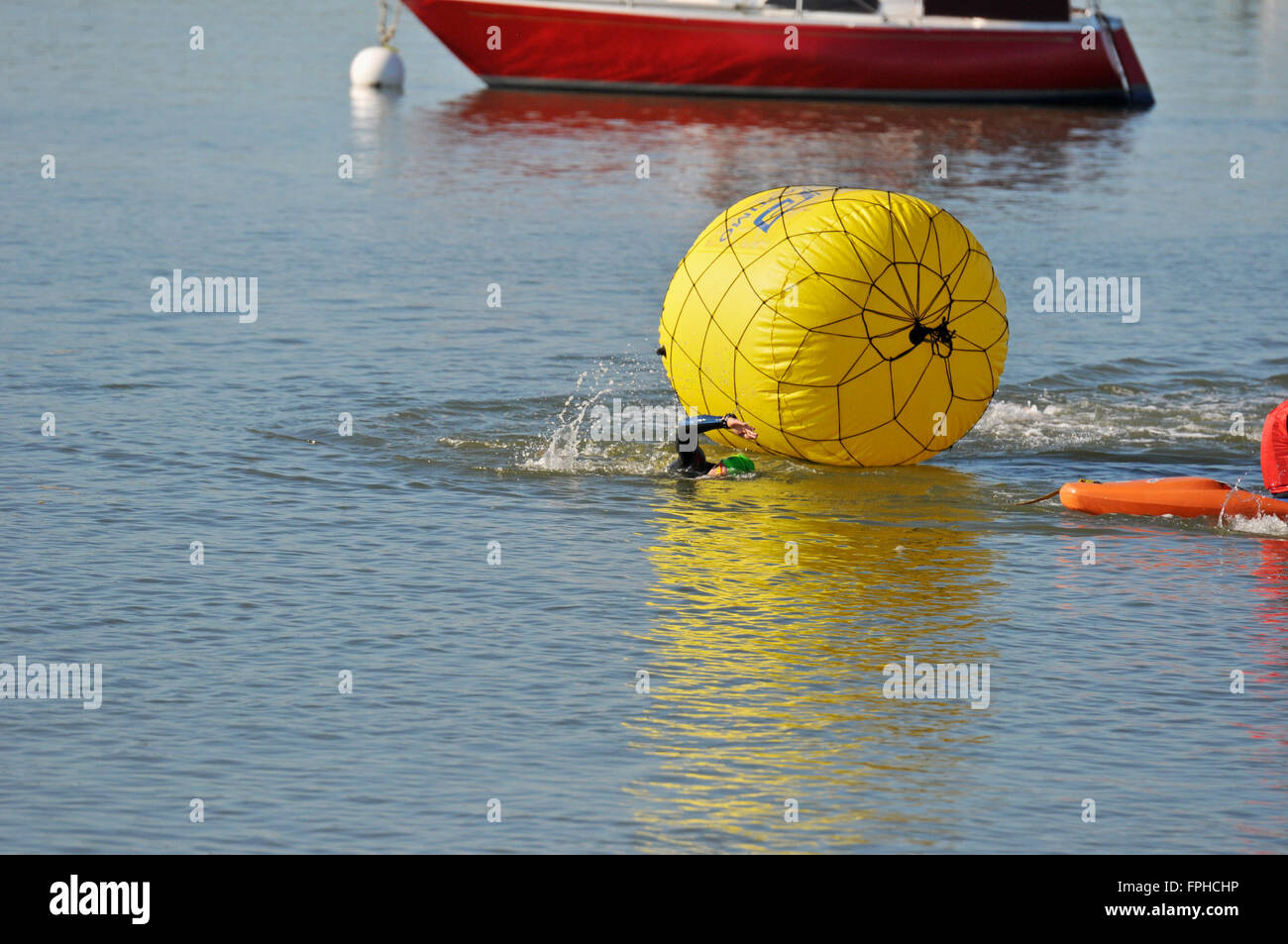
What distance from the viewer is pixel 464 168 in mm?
33844

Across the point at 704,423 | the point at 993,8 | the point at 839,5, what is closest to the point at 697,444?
the point at 704,423

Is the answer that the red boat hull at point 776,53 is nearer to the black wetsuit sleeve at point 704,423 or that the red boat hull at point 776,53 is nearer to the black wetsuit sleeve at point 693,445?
the black wetsuit sleeve at point 693,445

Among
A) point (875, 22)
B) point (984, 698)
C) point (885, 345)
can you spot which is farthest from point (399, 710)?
point (875, 22)

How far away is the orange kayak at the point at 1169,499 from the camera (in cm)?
1510

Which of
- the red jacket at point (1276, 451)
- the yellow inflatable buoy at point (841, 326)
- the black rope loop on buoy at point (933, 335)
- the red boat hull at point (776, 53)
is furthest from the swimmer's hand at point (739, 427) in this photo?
the red boat hull at point (776, 53)

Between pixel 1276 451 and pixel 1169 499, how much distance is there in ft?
3.16

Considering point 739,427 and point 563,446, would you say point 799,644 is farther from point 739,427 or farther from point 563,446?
point 563,446

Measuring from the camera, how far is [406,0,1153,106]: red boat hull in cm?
4228

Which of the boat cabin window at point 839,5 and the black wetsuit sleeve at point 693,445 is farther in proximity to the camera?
the boat cabin window at point 839,5

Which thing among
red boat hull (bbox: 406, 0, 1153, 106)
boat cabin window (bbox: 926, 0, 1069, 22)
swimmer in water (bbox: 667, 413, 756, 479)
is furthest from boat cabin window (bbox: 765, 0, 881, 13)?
swimmer in water (bbox: 667, 413, 756, 479)

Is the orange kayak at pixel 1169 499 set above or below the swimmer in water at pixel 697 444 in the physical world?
below

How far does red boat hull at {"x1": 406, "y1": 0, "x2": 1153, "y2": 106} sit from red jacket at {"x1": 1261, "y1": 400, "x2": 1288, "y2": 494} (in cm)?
2870

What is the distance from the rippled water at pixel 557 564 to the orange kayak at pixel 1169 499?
0.14 metres

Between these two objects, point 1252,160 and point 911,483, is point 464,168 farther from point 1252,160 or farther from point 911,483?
point 911,483
